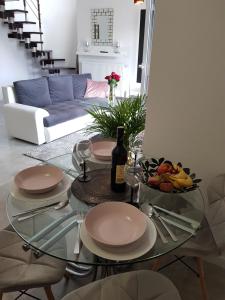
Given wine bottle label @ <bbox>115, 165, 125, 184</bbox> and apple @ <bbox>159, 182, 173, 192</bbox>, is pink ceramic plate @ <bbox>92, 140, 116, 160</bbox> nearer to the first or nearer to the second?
wine bottle label @ <bbox>115, 165, 125, 184</bbox>

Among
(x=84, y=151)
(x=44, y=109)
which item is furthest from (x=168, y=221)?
(x=44, y=109)

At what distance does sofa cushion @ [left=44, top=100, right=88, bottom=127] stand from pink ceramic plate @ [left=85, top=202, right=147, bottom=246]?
9.09 ft

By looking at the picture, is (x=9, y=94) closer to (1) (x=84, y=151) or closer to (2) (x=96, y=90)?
(2) (x=96, y=90)

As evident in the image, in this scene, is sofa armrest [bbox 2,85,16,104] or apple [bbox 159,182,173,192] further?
sofa armrest [bbox 2,85,16,104]

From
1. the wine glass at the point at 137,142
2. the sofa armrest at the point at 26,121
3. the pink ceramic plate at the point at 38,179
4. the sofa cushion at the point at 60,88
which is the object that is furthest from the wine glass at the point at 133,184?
the sofa cushion at the point at 60,88

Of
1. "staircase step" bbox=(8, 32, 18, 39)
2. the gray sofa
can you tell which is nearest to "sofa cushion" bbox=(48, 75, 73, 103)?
the gray sofa

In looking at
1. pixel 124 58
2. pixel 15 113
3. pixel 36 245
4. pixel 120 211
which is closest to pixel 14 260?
pixel 36 245

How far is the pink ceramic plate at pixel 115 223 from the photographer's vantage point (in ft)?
3.19

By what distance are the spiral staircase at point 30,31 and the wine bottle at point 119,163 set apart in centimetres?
535

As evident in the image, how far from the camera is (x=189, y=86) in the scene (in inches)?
60.1

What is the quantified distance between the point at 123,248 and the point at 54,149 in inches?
109

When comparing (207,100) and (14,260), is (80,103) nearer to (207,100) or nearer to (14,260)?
(207,100)

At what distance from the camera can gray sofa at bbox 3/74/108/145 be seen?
355 cm

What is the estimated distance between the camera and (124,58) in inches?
223
